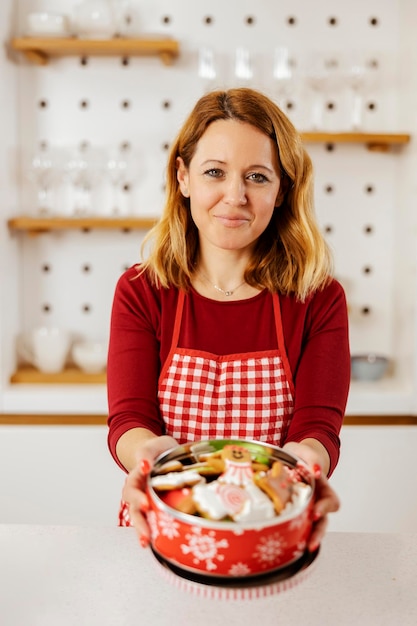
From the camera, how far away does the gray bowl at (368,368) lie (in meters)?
2.67

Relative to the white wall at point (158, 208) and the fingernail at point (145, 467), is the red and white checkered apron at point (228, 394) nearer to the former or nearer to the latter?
the fingernail at point (145, 467)

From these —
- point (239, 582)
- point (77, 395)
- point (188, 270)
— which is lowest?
point (77, 395)

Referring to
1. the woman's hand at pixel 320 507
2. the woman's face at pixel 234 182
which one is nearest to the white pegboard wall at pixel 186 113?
the woman's face at pixel 234 182

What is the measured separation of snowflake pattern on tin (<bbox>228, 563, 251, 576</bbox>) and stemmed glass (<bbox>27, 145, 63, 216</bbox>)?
2091 mm

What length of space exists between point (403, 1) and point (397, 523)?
1766 millimetres

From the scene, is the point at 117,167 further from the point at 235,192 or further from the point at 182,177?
the point at 235,192

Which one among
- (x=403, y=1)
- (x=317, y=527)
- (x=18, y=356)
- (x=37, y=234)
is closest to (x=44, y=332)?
(x=18, y=356)

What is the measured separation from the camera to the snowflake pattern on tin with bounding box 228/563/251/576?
800mm

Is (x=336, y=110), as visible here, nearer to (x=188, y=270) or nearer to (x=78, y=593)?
(x=188, y=270)

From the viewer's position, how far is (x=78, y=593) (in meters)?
1.00

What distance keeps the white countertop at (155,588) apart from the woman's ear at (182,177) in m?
0.67

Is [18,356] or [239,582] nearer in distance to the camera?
[239,582]

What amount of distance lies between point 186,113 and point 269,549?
2190 millimetres

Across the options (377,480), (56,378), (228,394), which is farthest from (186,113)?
(228,394)
